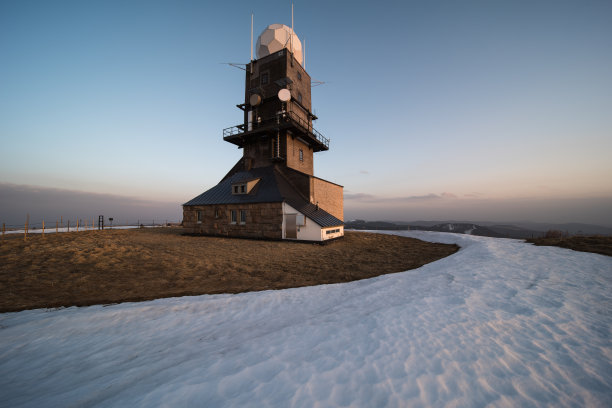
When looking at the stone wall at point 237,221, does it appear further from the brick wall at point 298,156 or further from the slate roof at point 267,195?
the brick wall at point 298,156

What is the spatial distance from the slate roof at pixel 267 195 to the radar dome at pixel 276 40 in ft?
51.6

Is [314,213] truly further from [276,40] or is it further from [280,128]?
[276,40]

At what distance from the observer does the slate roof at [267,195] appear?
1719 cm

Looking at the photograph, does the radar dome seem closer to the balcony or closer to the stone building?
the stone building

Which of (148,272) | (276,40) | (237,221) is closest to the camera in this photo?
(148,272)

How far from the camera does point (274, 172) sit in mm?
20922

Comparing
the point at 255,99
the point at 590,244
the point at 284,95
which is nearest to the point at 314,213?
the point at 284,95

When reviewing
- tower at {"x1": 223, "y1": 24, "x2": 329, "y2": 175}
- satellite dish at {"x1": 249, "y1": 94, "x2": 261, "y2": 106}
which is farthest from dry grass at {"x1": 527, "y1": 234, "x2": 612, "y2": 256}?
satellite dish at {"x1": 249, "y1": 94, "x2": 261, "y2": 106}

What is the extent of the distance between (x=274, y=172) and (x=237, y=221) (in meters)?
6.21

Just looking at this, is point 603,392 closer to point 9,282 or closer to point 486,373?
point 486,373

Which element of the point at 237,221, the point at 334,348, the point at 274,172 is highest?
the point at 274,172

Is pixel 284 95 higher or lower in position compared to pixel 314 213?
higher

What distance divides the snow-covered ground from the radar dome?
29.6m

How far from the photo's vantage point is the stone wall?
17.4 meters
